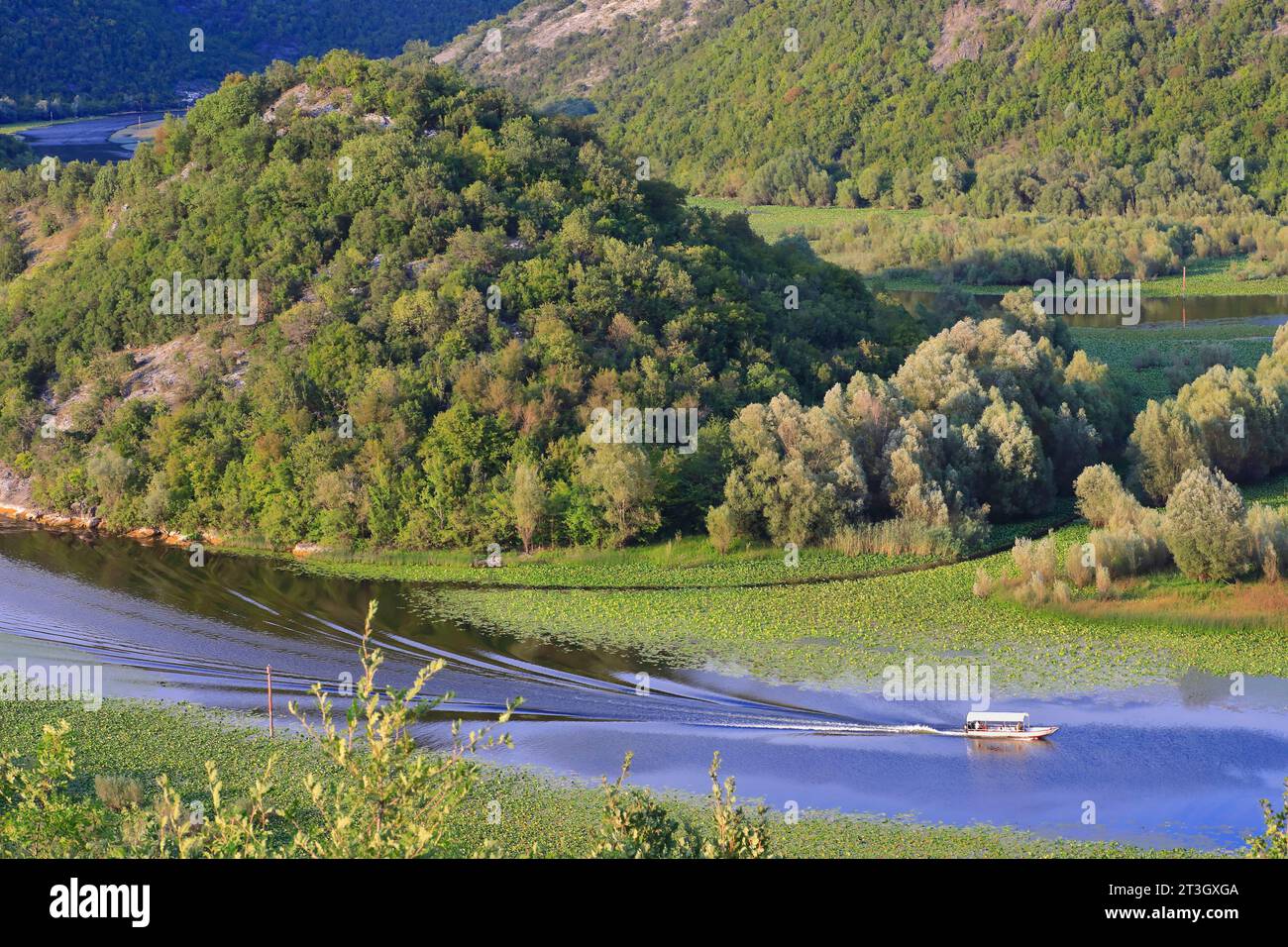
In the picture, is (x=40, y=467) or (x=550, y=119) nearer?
(x=40, y=467)

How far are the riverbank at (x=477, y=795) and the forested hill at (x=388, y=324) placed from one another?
455 inches

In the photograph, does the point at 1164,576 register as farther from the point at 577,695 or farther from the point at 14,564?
the point at 14,564

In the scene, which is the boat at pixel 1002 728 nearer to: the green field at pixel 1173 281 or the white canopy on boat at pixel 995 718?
the white canopy on boat at pixel 995 718

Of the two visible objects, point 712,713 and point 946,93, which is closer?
point 712,713

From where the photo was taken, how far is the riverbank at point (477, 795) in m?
22.2

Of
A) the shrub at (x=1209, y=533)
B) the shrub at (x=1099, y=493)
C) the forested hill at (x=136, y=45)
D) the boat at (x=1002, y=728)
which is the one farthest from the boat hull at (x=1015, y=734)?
the forested hill at (x=136, y=45)

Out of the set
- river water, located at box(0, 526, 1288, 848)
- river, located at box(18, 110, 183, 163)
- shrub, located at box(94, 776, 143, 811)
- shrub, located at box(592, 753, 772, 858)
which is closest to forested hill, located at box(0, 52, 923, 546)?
river water, located at box(0, 526, 1288, 848)

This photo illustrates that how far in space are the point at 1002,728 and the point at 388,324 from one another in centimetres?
2470

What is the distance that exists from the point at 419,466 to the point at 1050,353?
797 inches

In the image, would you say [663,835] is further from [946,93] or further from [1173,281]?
[946,93]

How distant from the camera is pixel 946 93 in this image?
114 meters

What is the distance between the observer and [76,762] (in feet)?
86.5

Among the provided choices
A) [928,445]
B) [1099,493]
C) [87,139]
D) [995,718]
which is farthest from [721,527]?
[87,139]
